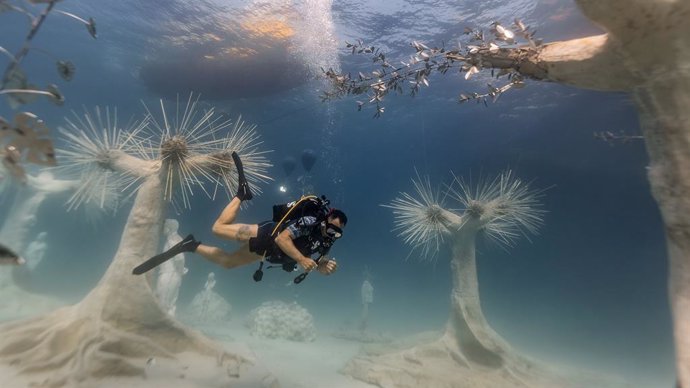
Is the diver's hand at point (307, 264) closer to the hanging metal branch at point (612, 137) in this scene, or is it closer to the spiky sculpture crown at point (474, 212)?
the hanging metal branch at point (612, 137)

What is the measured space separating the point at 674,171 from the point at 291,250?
377cm

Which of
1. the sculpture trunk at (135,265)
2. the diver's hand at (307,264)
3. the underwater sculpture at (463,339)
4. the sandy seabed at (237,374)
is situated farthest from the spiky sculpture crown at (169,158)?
the underwater sculpture at (463,339)

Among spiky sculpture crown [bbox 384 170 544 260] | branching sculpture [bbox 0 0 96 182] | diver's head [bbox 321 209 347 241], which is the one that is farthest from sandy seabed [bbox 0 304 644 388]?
spiky sculpture crown [bbox 384 170 544 260]

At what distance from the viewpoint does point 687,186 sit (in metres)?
2.86

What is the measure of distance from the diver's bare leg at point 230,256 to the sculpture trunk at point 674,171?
4636 mm

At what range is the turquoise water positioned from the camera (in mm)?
17359

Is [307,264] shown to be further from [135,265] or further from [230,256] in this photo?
[135,265]

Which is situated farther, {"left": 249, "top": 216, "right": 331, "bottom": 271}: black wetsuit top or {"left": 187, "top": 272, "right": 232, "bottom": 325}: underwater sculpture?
{"left": 187, "top": 272, "right": 232, "bottom": 325}: underwater sculpture

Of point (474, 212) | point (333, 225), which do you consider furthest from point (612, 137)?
point (333, 225)

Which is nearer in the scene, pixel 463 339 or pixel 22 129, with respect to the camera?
pixel 22 129

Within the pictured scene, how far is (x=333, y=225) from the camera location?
4457 mm

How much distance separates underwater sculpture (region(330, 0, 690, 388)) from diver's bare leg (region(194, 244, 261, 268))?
15.3ft

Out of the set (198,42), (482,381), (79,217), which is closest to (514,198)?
(482,381)

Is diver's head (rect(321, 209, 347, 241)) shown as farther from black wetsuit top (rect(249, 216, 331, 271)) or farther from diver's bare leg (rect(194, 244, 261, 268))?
diver's bare leg (rect(194, 244, 261, 268))
